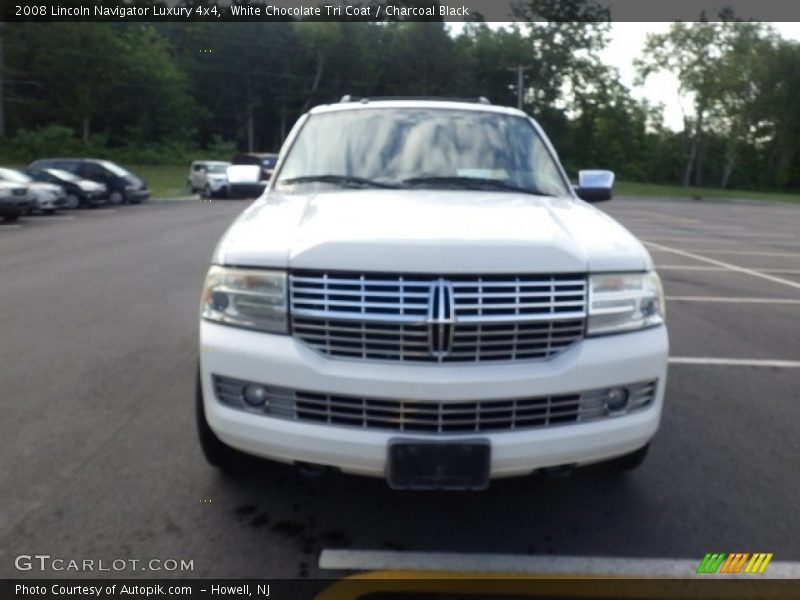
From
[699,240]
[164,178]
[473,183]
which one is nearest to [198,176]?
[164,178]

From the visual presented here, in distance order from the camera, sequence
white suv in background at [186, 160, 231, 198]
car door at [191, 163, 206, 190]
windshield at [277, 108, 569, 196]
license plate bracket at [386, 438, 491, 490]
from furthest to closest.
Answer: car door at [191, 163, 206, 190]
white suv in background at [186, 160, 231, 198]
windshield at [277, 108, 569, 196]
license plate bracket at [386, 438, 491, 490]

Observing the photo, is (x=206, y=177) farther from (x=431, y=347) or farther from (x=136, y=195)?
(x=431, y=347)

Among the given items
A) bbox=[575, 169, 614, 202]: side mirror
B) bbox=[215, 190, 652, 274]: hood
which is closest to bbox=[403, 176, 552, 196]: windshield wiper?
bbox=[215, 190, 652, 274]: hood

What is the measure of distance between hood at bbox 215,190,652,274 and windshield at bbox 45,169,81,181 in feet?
81.9

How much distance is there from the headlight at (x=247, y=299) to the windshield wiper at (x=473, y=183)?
139 cm

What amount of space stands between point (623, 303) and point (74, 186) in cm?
2621

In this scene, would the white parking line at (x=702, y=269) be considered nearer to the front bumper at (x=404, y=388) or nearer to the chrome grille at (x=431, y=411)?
the front bumper at (x=404, y=388)

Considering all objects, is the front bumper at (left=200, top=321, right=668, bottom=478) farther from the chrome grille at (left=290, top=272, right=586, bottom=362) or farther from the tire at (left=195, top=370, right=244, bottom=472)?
the tire at (left=195, top=370, right=244, bottom=472)

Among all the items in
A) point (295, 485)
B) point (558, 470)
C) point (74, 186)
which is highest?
point (558, 470)

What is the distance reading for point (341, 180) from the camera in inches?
183

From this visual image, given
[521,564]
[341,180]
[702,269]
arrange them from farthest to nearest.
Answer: [702,269], [341,180], [521,564]

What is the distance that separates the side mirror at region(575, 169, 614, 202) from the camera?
18.5 feet

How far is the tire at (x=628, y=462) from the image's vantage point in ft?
13.0

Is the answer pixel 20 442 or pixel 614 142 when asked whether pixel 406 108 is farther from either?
pixel 614 142
